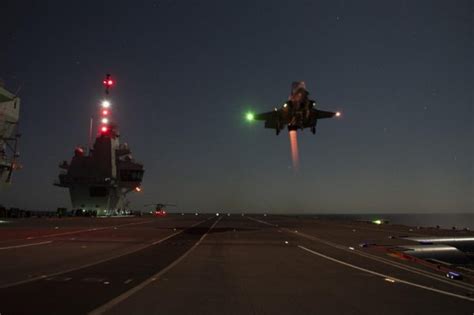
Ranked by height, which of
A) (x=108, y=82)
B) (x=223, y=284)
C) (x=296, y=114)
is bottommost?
(x=223, y=284)

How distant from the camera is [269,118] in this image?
50188 mm

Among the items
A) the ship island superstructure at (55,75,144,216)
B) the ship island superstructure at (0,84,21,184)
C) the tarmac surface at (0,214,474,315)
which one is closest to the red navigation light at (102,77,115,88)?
the ship island superstructure at (55,75,144,216)

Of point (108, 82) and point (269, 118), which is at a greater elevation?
point (108, 82)

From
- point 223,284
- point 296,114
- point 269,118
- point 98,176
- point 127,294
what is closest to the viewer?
point 127,294

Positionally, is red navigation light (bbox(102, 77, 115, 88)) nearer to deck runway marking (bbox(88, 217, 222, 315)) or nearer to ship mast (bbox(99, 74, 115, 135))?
ship mast (bbox(99, 74, 115, 135))

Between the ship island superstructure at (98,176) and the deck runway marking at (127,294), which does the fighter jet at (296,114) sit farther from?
the ship island superstructure at (98,176)

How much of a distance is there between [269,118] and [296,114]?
19.9 feet

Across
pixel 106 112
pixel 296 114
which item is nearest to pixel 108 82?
pixel 106 112

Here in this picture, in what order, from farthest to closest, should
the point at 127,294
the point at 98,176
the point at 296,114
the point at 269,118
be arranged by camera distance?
the point at 98,176 → the point at 269,118 → the point at 296,114 → the point at 127,294

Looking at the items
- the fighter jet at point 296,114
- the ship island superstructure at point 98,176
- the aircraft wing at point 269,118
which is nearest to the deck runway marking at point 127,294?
the fighter jet at point 296,114

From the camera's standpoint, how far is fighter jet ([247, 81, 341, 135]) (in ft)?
141

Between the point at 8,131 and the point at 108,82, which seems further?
the point at 108,82

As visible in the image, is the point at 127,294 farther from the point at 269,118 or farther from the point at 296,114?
the point at 269,118

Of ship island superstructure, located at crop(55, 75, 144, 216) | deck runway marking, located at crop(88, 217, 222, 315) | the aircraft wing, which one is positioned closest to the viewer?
deck runway marking, located at crop(88, 217, 222, 315)
